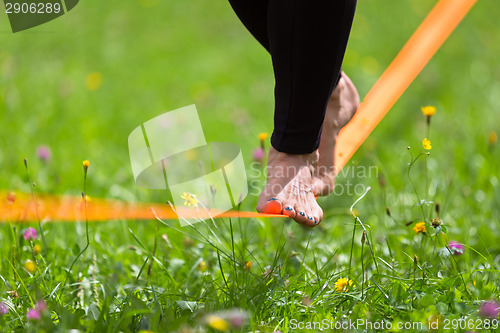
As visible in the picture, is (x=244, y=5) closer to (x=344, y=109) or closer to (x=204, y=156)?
(x=344, y=109)

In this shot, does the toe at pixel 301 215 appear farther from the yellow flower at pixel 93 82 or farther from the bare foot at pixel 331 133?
the yellow flower at pixel 93 82

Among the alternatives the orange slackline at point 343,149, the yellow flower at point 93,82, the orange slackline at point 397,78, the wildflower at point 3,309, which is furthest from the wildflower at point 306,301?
the yellow flower at point 93,82

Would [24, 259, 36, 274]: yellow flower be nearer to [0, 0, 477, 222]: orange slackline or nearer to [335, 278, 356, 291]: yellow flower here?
[0, 0, 477, 222]: orange slackline

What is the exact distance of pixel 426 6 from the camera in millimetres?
4672

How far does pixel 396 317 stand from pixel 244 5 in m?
0.81

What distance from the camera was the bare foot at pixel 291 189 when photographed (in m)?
1.41

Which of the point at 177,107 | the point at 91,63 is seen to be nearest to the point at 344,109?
the point at 177,107

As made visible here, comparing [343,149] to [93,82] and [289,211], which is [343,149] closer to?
[289,211]

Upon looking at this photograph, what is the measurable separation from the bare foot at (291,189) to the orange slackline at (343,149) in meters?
0.14

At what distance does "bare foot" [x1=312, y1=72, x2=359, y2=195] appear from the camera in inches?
64.3

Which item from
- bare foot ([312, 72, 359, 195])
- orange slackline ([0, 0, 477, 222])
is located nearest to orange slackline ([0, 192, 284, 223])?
orange slackline ([0, 0, 477, 222])

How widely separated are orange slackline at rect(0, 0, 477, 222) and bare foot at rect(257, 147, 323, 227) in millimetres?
144

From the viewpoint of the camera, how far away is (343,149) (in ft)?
5.76

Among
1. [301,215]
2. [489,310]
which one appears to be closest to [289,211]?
[301,215]
